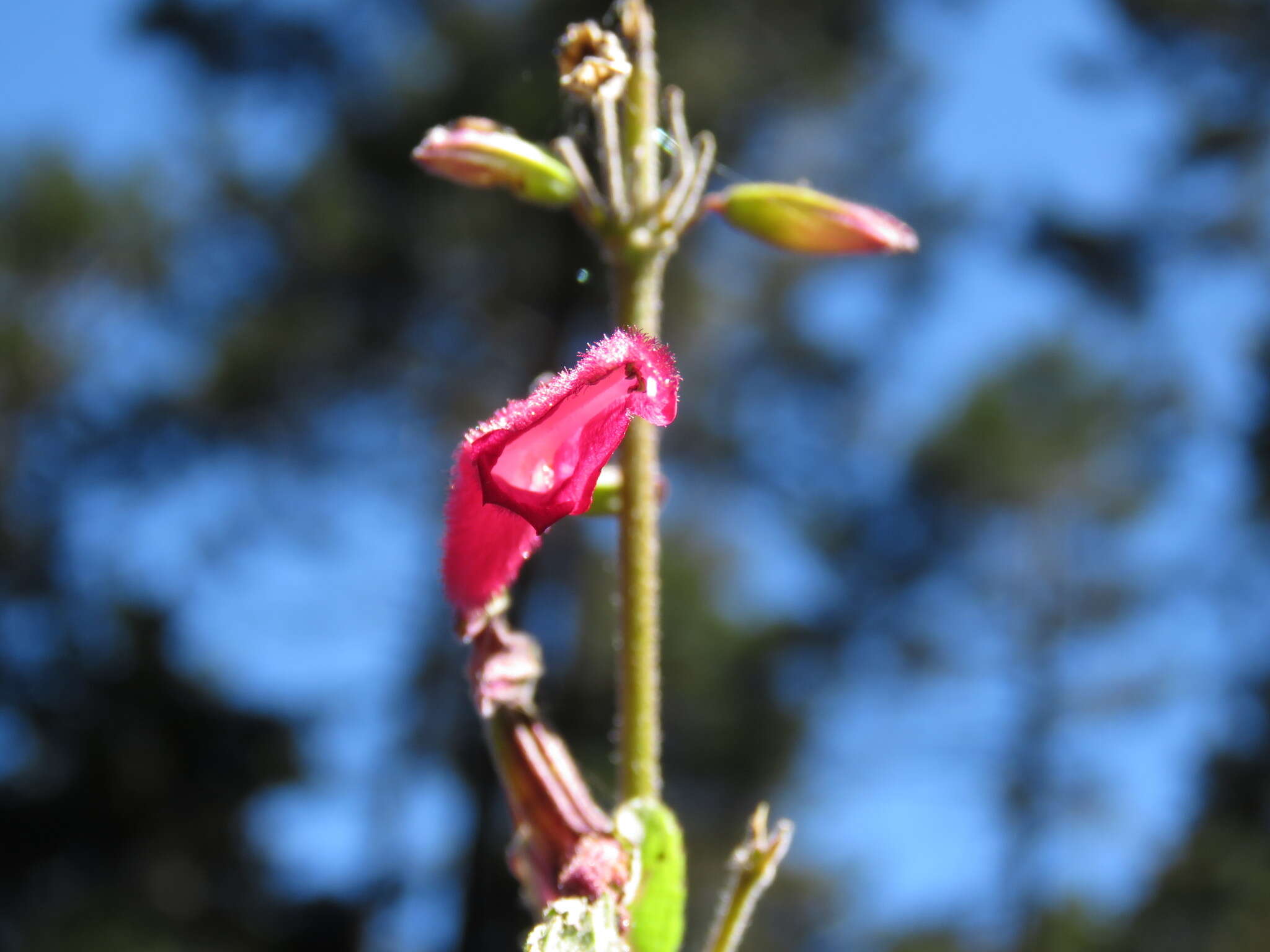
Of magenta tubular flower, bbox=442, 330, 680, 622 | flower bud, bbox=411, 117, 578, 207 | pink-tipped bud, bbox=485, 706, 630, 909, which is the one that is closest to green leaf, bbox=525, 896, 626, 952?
pink-tipped bud, bbox=485, 706, 630, 909

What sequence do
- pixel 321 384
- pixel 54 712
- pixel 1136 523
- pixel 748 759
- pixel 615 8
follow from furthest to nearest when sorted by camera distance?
pixel 1136 523 → pixel 748 759 → pixel 321 384 → pixel 54 712 → pixel 615 8

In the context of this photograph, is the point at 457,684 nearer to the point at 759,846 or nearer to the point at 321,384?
the point at 321,384

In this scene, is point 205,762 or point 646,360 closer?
point 646,360

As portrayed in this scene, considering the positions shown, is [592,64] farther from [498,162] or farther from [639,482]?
[639,482]

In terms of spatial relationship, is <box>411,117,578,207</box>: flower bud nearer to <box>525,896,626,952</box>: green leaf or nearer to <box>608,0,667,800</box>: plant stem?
<box>608,0,667,800</box>: plant stem

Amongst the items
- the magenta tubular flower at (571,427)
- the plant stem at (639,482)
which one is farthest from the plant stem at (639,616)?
the magenta tubular flower at (571,427)

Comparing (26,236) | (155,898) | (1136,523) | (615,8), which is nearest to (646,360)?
(615,8)

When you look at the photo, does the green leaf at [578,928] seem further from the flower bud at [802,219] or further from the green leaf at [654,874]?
the flower bud at [802,219]

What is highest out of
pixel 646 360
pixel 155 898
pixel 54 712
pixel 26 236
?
pixel 26 236
